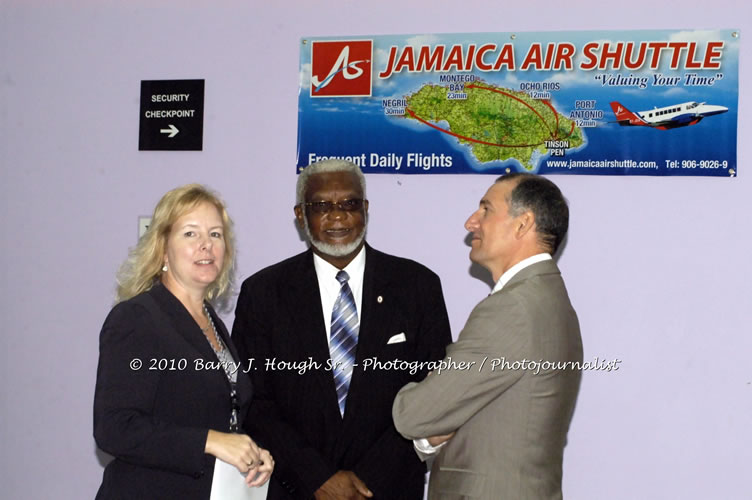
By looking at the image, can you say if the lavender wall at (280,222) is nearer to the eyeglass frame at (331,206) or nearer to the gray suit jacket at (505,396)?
the eyeglass frame at (331,206)


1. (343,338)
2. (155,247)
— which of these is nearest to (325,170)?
(343,338)

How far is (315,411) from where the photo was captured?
260 cm

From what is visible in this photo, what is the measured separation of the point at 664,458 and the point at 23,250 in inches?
119

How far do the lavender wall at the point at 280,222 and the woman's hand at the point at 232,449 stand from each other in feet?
4.73

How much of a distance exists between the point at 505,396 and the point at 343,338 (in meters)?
0.70

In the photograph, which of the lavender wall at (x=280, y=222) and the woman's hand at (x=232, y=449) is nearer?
the woman's hand at (x=232, y=449)

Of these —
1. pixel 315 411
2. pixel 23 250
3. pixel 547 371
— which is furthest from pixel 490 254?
pixel 23 250

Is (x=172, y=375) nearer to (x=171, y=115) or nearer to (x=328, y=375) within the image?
(x=328, y=375)

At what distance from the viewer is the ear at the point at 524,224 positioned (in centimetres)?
226

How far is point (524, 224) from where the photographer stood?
7.43ft

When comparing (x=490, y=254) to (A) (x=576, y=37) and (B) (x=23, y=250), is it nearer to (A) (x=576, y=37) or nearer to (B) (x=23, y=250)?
(A) (x=576, y=37)

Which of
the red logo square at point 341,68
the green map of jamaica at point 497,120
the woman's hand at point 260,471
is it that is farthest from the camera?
the red logo square at point 341,68

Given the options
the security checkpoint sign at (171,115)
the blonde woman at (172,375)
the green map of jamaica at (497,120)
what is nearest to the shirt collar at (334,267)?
the blonde woman at (172,375)

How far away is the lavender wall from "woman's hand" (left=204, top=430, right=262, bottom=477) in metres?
1.44
